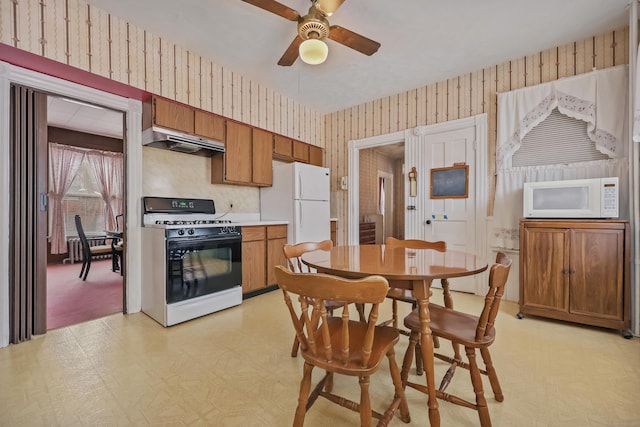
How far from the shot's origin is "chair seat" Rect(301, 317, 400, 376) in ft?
3.56

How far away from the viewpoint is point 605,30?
271cm

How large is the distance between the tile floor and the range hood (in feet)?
5.94

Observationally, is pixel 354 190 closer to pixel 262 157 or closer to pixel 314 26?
pixel 262 157

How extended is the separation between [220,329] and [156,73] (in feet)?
8.63

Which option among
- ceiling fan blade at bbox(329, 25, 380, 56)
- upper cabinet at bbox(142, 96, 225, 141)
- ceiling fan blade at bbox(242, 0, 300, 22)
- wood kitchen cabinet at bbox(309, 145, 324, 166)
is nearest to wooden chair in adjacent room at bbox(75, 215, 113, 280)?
upper cabinet at bbox(142, 96, 225, 141)

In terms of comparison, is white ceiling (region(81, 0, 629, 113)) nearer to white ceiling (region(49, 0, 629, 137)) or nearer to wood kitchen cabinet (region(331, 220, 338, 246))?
white ceiling (region(49, 0, 629, 137))

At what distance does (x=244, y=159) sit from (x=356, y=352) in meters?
3.05

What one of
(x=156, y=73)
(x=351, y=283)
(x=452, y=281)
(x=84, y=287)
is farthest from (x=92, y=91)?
(x=452, y=281)

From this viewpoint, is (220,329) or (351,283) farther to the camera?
(220,329)

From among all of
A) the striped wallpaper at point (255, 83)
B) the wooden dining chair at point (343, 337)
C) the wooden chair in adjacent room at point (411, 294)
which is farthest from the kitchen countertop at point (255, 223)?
the wooden dining chair at point (343, 337)

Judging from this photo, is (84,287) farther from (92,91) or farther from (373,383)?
(373,383)

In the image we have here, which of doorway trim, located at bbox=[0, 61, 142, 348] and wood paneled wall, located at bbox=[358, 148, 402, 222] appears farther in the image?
wood paneled wall, located at bbox=[358, 148, 402, 222]

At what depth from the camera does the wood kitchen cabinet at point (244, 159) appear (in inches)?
137

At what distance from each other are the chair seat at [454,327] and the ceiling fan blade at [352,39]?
7.06ft
